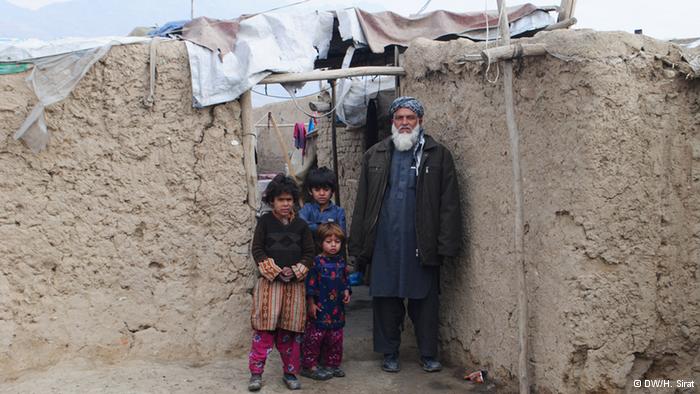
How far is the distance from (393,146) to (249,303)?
1429 millimetres

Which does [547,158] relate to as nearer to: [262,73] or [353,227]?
[353,227]

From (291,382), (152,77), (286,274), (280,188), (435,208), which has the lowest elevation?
(291,382)

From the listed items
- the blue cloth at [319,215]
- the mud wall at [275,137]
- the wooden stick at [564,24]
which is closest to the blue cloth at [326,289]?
the blue cloth at [319,215]

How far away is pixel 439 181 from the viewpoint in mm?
4621

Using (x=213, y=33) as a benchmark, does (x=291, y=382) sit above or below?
below

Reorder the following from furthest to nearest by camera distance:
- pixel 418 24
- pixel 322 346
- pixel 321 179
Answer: pixel 418 24 → pixel 322 346 → pixel 321 179

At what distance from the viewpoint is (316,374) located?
4.70 m

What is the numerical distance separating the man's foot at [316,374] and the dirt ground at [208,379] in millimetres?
34

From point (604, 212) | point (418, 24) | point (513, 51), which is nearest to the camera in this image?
point (604, 212)

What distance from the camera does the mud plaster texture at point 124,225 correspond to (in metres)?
4.40

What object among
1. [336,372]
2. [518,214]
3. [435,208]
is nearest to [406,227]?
[435,208]

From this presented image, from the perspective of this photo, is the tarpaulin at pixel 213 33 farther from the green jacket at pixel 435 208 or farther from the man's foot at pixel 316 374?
the man's foot at pixel 316 374

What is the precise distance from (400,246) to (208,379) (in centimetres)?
145

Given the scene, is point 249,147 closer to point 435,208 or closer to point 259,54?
point 259,54
